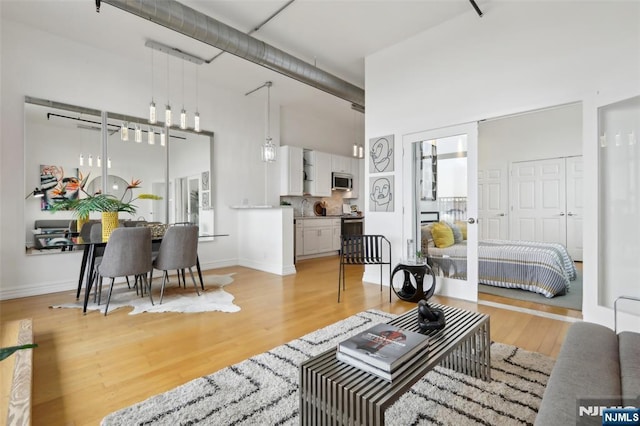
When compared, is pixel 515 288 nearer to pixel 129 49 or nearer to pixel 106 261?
pixel 106 261

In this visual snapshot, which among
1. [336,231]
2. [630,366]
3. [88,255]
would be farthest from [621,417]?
[336,231]

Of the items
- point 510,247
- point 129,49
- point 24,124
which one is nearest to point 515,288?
point 510,247

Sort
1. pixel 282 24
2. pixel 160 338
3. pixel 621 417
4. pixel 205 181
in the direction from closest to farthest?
pixel 621 417 < pixel 160 338 < pixel 282 24 < pixel 205 181

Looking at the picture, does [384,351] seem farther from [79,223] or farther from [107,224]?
[79,223]

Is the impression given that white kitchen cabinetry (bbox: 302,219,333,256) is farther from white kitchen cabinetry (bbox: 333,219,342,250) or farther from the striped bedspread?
the striped bedspread

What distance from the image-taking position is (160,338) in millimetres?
2600

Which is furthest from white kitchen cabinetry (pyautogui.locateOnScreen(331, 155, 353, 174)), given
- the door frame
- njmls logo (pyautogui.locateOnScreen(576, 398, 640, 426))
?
njmls logo (pyautogui.locateOnScreen(576, 398, 640, 426))

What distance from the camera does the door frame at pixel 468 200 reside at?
3.58 meters

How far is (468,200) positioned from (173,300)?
3.69m

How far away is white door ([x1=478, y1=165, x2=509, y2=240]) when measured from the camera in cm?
706

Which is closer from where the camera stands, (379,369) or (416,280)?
(379,369)

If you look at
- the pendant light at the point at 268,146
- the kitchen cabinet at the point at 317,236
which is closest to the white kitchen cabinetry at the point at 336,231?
the kitchen cabinet at the point at 317,236

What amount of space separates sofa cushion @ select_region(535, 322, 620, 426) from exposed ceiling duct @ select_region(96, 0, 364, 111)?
414 centimetres

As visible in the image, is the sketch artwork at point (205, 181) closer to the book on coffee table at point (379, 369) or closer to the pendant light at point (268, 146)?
the pendant light at point (268, 146)
